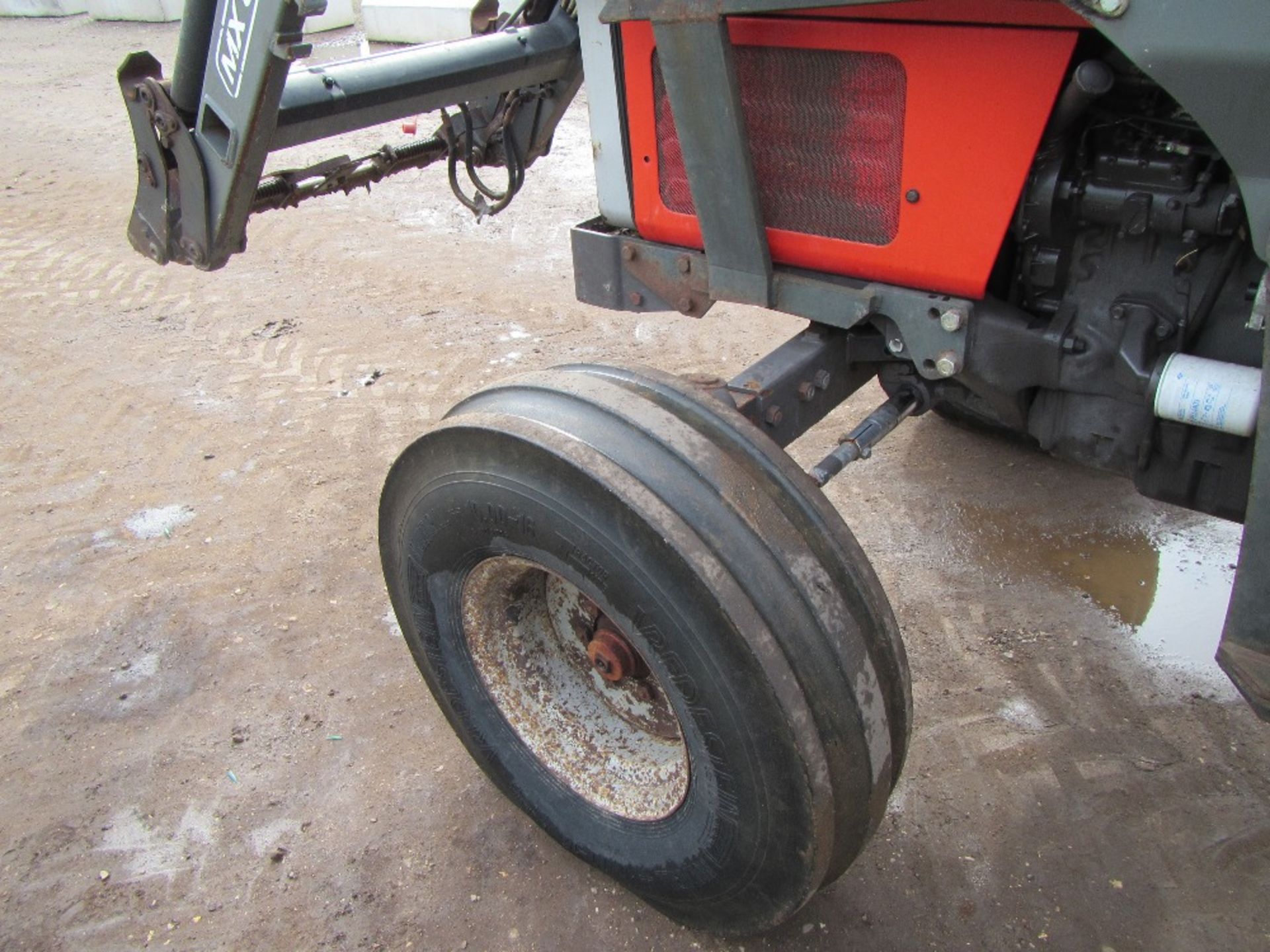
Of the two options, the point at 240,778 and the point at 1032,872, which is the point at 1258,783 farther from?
the point at 240,778

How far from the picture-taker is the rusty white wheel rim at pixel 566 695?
2279mm

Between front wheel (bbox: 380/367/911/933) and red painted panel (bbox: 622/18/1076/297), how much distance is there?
1.70 ft

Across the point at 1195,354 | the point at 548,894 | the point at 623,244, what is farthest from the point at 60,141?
the point at 1195,354

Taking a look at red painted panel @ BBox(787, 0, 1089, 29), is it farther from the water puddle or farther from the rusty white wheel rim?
the water puddle

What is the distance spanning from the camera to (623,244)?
2.57 m

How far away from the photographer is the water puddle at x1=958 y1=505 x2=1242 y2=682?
3020mm

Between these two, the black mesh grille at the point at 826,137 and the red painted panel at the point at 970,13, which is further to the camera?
the black mesh grille at the point at 826,137

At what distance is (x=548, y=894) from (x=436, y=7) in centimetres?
924

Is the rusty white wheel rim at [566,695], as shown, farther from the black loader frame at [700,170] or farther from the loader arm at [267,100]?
the loader arm at [267,100]

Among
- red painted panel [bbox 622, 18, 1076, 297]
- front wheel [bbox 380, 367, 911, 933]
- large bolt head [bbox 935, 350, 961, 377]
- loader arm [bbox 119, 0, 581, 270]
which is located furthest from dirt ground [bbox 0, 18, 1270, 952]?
red painted panel [bbox 622, 18, 1076, 297]

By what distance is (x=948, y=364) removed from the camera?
2.09m

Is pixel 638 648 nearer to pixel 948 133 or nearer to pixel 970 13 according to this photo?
pixel 948 133

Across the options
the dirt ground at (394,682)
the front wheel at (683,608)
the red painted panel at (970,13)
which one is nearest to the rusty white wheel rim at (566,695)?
the front wheel at (683,608)

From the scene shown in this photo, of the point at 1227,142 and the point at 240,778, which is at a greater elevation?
the point at 1227,142
